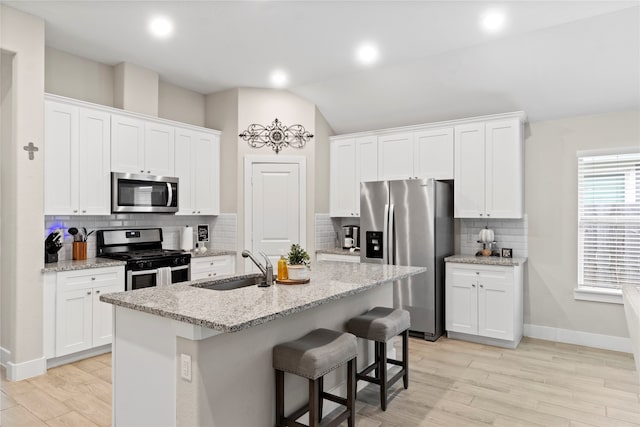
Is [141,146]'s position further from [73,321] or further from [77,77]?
[73,321]

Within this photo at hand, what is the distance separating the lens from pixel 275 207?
220 inches

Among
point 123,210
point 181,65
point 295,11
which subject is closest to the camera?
point 295,11

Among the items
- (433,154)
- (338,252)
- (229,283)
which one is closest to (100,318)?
(229,283)

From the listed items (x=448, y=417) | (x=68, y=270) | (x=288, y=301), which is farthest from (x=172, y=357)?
(x=68, y=270)

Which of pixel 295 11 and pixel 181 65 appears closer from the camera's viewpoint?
pixel 295 11

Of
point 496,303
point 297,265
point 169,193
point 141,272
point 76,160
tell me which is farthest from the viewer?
point 169,193

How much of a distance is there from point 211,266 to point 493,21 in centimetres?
412

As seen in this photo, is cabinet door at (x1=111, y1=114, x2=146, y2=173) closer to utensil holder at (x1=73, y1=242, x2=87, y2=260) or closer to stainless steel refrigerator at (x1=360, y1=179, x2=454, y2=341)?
utensil holder at (x1=73, y1=242, x2=87, y2=260)

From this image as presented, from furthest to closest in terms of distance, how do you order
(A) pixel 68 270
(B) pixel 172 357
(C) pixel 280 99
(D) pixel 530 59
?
(C) pixel 280 99, (D) pixel 530 59, (A) pixel 68 270, (B) pixel 172 357

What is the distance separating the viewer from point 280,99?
5.64 m

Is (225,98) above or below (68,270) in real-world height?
above

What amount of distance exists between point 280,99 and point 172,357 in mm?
4244

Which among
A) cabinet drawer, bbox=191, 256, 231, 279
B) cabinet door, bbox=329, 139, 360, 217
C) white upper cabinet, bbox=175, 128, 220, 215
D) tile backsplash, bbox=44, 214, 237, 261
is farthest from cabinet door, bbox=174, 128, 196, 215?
cabinet door, bbox=329, 139, 360, 217

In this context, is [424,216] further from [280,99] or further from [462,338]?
[280,99]
